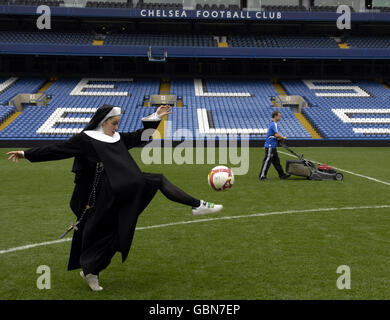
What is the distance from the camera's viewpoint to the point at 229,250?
6324 millimetres

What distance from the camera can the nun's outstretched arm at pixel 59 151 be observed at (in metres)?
4.89

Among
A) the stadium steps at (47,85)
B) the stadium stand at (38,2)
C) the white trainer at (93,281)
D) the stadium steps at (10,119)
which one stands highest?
the stadium stand at (38,2)

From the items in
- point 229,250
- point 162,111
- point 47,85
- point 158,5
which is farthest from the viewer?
point 158,5

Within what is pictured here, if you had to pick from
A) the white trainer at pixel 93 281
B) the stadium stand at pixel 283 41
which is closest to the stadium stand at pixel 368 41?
the stadium stand at pixel 283 41

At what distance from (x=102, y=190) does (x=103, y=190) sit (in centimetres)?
2

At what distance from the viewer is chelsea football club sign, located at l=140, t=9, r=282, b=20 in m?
38.0

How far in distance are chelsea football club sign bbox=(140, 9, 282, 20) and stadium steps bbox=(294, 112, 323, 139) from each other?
31.1 feet

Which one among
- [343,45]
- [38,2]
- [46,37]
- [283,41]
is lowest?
[343,45]

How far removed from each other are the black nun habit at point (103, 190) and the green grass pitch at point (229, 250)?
438 millimetres

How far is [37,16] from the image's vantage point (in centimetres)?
3938

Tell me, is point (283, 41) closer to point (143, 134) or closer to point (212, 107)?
point (212, 107)

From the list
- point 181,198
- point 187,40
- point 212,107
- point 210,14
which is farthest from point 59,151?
point 187,40

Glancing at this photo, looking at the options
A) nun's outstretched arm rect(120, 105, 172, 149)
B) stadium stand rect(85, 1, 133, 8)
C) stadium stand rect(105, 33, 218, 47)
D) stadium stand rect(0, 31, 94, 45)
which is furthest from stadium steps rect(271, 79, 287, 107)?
nun's outstretched arm rect(120, 105, 172, 149)

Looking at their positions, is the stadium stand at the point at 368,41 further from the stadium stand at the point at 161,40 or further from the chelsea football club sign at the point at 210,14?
the stadium stand at the point at 161,40
